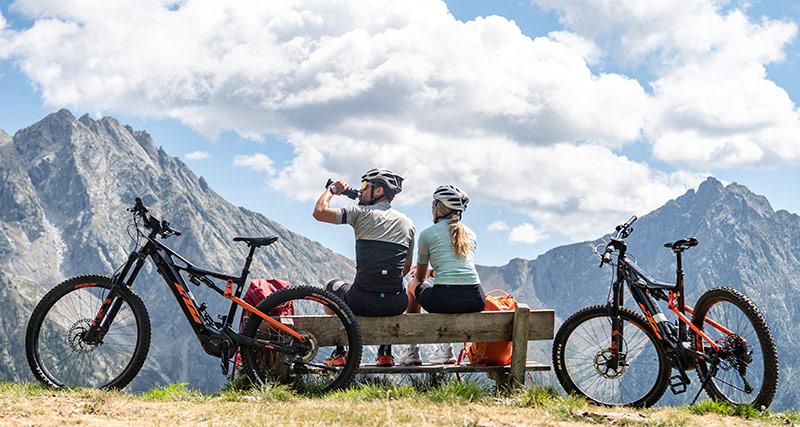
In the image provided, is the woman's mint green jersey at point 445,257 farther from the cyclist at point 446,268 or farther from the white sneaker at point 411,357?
the white sneaker at point 411,357

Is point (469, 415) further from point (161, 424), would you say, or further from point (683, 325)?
point (683, 325)

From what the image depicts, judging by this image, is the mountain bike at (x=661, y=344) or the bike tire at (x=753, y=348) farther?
the mountain bike at (x=661, y=344)

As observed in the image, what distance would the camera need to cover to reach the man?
32.1 ft

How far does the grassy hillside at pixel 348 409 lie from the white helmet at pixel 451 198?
2.59 metres

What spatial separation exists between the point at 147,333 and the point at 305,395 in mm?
2182

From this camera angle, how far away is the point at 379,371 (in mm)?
9773

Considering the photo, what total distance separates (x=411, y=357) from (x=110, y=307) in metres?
3.93

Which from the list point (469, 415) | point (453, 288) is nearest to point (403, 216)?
point (453, 288)

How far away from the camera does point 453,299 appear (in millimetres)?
9891

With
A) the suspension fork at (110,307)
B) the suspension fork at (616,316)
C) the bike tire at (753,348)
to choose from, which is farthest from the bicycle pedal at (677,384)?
the suspension fork at (110,307)

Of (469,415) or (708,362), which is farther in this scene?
(708,362)

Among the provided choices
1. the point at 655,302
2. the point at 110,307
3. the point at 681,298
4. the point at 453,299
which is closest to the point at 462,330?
the point at 453,299

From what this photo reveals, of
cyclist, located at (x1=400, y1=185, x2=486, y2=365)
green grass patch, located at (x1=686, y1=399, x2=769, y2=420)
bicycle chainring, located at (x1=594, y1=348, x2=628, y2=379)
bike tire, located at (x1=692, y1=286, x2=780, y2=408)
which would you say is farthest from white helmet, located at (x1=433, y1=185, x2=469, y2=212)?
green grass patch, located at (x1=686, y1=399, x2=769, y2=420)

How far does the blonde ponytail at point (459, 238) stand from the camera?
10156 mm
